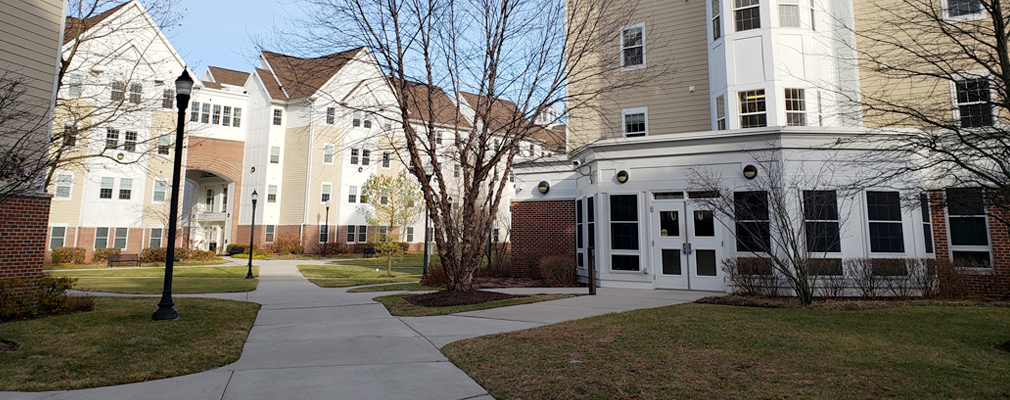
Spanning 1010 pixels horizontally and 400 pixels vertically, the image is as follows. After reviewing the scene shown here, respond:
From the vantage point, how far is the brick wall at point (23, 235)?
8.56m

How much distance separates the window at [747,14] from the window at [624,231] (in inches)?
243

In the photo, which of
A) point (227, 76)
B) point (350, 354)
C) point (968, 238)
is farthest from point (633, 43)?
point (227, 76)

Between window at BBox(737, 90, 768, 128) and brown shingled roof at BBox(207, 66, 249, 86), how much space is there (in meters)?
39.6

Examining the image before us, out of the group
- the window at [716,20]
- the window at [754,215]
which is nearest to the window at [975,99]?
the window at [754,215]

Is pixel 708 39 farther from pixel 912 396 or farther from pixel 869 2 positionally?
pixel 912 396

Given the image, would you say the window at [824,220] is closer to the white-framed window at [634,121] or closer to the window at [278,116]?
the white-framed window at [634,121]

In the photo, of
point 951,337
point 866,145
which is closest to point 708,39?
point 866,145

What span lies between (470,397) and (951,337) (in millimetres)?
6801

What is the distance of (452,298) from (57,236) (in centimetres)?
3090

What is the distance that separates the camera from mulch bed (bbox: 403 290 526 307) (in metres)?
10.3

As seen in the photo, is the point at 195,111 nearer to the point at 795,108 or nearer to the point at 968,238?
the point at 795,108

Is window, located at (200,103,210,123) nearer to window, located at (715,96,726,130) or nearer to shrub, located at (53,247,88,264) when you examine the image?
shrub, located at (53,247,88,264)

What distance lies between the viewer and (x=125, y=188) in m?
31.8

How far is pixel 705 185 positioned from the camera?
40.6 ft
